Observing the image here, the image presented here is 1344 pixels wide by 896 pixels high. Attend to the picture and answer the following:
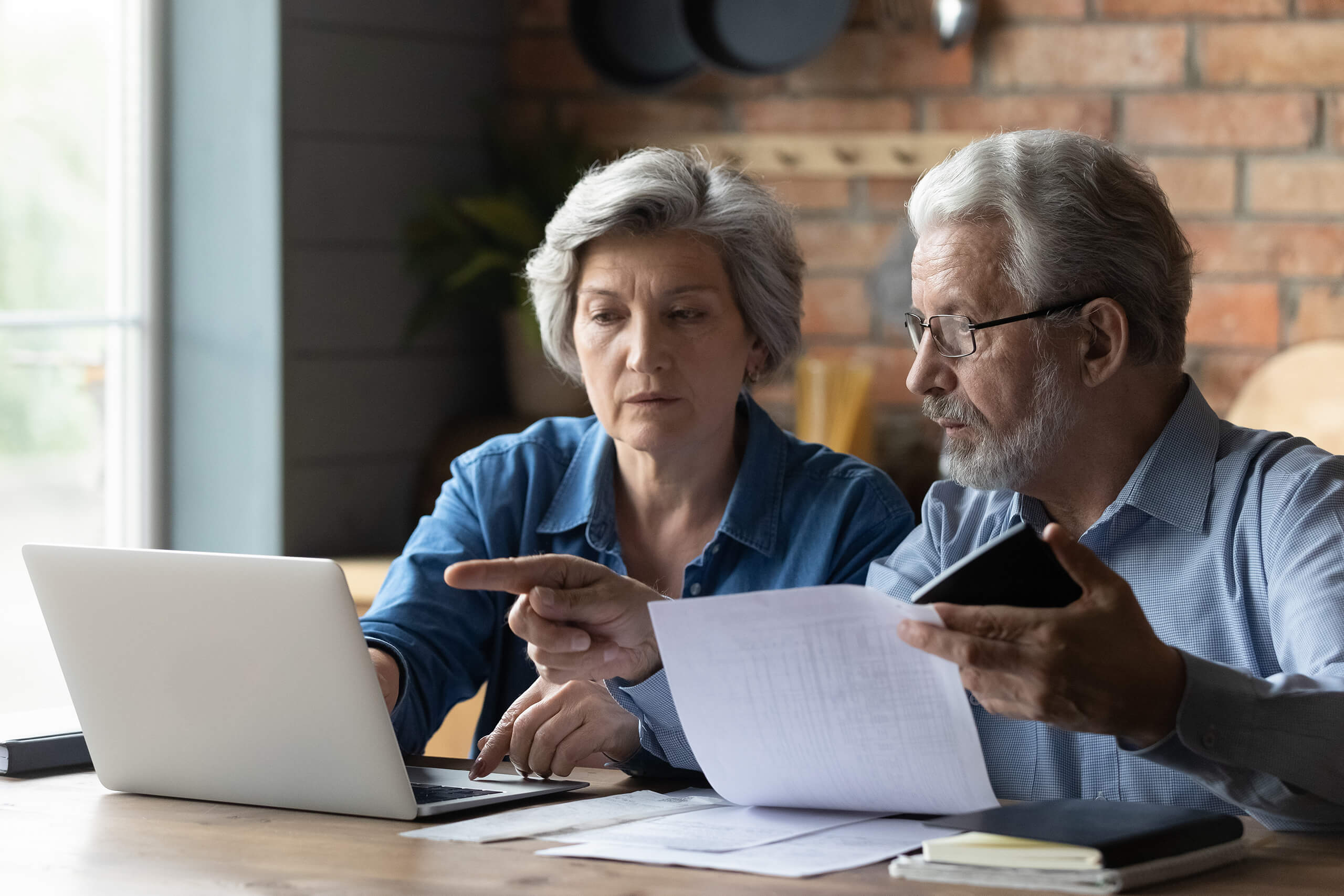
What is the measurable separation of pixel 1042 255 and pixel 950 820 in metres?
0.61

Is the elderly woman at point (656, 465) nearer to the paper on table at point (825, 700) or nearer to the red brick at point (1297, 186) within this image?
the paper on table at point (825, 700)

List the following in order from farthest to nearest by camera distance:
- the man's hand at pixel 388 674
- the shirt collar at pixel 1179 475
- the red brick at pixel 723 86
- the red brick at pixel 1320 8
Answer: the red brick at pixel 723 86, the red brick at pixel 1320 8, the man's hand at pixel 388 674, the shirt collar at pixel 1179 475

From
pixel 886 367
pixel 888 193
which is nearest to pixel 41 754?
pixel 886 367

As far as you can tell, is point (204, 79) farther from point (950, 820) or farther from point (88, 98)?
point (950, 820)

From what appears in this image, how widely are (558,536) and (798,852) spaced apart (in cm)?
88

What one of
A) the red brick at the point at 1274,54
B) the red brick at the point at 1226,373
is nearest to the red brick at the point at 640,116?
the red brick at the point at 1274,54

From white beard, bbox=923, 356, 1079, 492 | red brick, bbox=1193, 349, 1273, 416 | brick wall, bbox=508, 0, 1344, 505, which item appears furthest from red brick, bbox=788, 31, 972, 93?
white beard, bbox=923, 356, 1079, 492

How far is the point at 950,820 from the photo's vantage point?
1.22 metres

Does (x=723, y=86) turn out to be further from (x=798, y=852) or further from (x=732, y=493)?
(x=798, y=852)

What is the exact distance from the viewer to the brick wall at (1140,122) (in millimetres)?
2936

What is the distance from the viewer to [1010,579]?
1.14 meters

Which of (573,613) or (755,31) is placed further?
(755,31)

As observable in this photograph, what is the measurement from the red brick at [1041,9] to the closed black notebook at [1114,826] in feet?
7.15

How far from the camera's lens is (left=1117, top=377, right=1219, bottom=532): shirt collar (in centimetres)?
153
